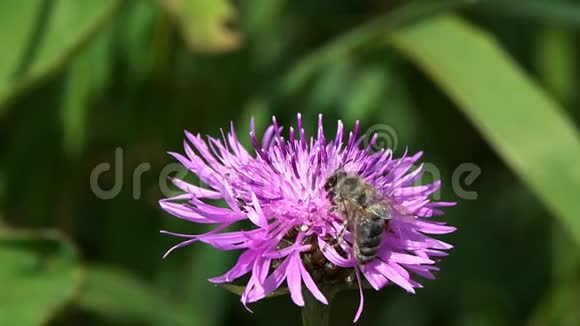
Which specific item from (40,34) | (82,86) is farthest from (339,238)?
(82,86)

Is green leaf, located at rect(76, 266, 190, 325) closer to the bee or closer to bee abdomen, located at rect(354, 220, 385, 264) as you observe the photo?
the bee

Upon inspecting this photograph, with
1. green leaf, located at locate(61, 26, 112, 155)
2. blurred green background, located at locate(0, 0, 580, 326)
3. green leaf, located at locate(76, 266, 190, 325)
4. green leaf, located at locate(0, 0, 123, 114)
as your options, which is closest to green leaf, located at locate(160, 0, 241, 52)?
blurred green background, located at locate(0, 0, 580, 326)

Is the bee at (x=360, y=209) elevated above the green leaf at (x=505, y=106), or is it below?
below

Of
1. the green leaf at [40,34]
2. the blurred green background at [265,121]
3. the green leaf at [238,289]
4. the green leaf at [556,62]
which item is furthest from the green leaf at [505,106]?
the green leaf at [238,289]

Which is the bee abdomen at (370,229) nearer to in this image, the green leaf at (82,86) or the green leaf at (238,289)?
the green leaf at (238,289)

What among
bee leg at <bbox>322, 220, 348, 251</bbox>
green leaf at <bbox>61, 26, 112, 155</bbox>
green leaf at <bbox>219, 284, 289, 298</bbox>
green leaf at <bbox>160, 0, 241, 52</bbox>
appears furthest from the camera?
green leaf at <bbox>61, 26, 112, 155</bbox>

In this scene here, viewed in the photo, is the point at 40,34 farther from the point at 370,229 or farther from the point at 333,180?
the point at 370,229
